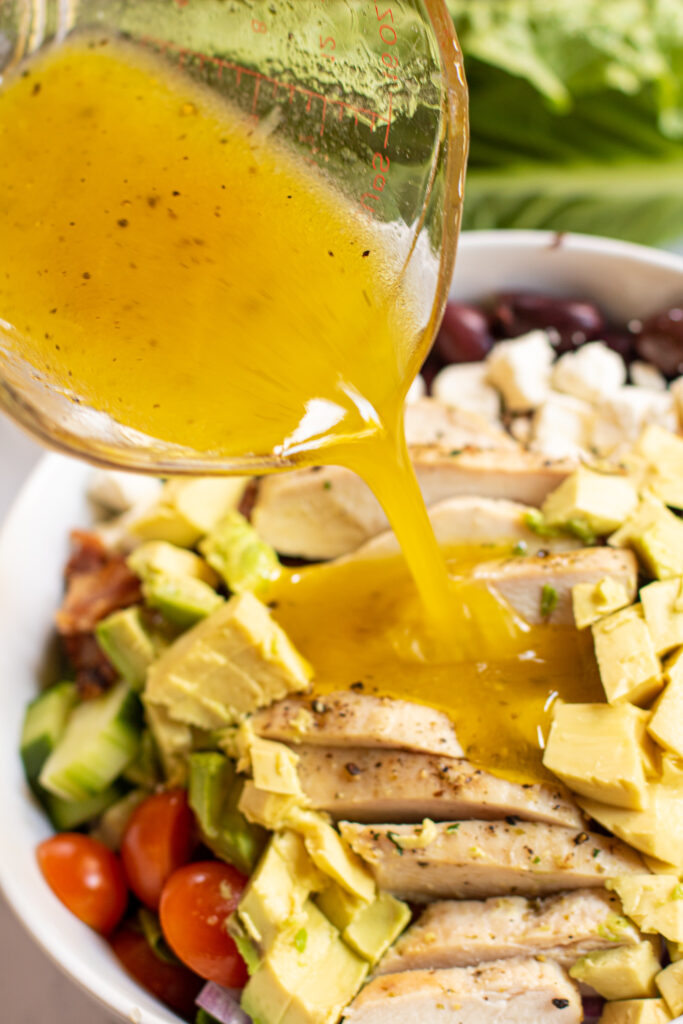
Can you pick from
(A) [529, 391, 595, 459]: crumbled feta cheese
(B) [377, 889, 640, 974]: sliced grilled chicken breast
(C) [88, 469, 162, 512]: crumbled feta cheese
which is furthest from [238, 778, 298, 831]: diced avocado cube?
(A) [529, 391, 595, 459]: crumbled feta cheese

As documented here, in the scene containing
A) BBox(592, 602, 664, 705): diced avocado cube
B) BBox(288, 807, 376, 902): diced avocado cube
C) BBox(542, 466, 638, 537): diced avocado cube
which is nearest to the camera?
BBox(592, 602, 664, 705): diced avocado cube

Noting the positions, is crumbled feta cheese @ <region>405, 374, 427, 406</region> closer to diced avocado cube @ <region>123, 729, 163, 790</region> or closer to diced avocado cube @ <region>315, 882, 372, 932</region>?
diced avocado cube @ <region>123, 729, 163, 790</region>

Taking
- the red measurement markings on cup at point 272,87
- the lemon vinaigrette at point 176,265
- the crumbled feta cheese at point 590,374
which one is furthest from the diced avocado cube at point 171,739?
the crumbled feta cheese at point 590,374

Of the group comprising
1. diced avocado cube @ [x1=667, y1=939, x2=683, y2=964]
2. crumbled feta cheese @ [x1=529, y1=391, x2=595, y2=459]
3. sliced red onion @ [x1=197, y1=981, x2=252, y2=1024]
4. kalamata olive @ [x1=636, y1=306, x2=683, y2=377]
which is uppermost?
kalamata olive @ [x1=636, y1=306, x2=683, y2=377]

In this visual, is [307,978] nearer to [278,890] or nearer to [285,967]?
[285,967]

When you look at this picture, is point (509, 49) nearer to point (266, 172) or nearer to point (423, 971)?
point (266, 172)

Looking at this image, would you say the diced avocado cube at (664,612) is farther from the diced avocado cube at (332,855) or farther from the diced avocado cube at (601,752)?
the diced avocado cube at (332,855)
